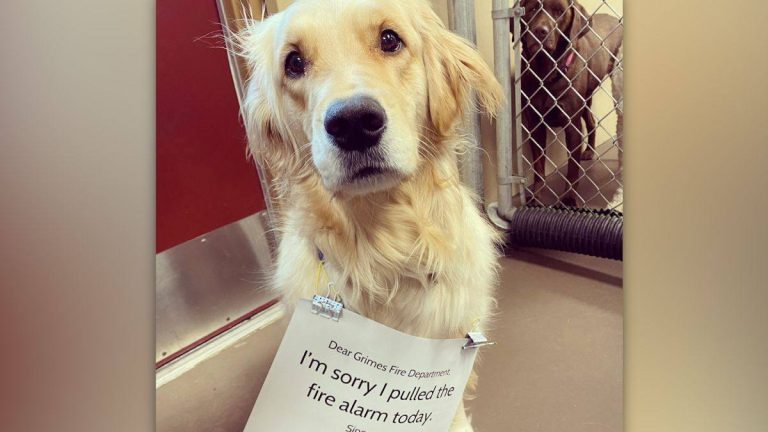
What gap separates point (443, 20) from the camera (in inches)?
27.8

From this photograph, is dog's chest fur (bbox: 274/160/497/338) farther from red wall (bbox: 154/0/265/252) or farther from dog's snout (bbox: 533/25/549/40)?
dog's snout (bbox: 533/25/549/40)

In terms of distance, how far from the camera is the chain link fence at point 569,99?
0.66m

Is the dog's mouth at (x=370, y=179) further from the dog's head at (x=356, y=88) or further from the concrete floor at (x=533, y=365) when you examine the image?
the concrete floor at (x=533, y=365)

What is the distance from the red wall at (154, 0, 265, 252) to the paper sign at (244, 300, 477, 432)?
7.3 inches

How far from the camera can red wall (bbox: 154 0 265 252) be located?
2.35 ft

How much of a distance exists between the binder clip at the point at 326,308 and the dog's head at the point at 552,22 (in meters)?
0.42

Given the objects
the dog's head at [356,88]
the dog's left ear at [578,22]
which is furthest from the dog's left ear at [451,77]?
the dog's left ear at [578,22]

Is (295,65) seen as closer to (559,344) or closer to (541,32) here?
(541,32)
